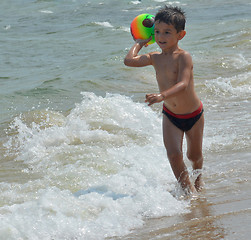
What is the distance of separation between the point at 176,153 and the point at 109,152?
1.50 metres

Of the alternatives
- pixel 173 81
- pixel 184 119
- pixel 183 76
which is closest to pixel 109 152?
pixel 184 119

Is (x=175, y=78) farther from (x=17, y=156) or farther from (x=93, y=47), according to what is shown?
(x=93, y=47)

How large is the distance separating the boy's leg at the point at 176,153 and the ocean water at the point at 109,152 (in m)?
0.11

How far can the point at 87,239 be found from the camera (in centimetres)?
367

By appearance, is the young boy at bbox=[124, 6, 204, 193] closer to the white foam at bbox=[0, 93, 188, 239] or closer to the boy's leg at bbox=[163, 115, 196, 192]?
the boy's leg at bbox=[163, 115, 196, 192]

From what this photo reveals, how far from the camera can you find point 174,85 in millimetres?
4258

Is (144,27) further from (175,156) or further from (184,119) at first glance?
(175,156)

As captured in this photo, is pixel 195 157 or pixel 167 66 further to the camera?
pixel 195 157

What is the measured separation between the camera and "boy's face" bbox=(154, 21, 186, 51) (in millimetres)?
4258

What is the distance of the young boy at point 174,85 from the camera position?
4.27 m

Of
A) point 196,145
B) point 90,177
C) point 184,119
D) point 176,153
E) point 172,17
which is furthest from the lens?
point 90,177

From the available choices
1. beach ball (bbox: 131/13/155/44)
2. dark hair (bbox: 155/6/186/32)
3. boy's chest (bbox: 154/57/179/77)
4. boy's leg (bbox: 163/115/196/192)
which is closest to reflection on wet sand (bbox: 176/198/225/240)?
boy's leg (bbox: 163/115/196/192)

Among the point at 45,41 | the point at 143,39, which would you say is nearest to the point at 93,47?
the point at 45,41

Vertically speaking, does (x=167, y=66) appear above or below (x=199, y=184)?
above
